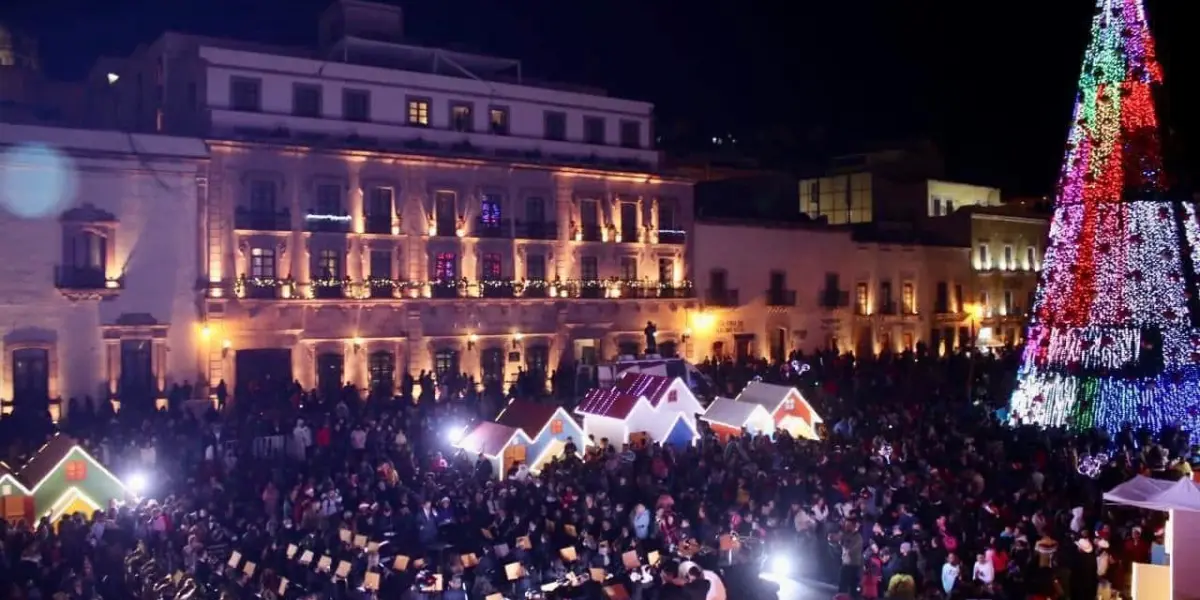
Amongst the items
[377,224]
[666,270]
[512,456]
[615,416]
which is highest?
[377,224]

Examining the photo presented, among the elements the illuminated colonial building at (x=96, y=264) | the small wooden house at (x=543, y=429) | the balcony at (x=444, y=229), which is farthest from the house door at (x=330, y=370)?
the small wooden house at (x=543, y=429)

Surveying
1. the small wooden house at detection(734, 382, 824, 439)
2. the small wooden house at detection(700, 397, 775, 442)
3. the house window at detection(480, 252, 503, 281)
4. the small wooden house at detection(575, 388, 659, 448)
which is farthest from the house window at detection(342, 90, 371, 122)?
the small wooden house at detection(734, 382, 824, 439)

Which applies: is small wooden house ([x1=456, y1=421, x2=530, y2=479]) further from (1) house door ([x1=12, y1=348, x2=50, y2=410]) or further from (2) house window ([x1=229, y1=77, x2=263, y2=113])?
(2) house window ([x1=229, y1=77, x2=263, y2=113])

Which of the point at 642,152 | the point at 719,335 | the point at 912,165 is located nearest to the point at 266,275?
the point at 642,152

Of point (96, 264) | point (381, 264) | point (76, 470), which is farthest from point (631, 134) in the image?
point (76, 470)

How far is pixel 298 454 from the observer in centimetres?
2172

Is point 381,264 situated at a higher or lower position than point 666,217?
lower

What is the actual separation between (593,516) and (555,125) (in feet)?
74.4

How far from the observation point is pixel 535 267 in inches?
1396

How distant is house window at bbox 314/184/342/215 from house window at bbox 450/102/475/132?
15.5 feet

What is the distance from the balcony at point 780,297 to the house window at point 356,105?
17427 mm

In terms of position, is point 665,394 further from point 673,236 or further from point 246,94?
point 246,94

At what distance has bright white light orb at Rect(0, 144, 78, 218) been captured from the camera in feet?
85.9

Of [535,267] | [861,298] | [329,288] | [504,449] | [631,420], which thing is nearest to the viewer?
[504,449]
